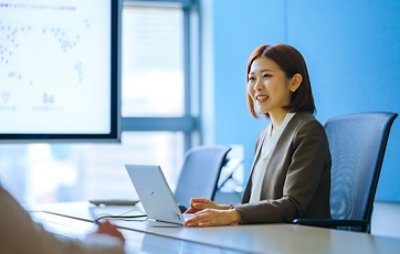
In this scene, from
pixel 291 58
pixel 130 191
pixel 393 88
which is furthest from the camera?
pixel 130 191

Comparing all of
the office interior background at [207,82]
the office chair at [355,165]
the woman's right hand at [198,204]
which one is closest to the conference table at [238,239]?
the woman's right hand at [198,204]

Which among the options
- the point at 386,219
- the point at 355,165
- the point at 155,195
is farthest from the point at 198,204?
the point at 386,219

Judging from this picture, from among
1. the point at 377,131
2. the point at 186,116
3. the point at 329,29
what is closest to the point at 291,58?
the point at 377,131

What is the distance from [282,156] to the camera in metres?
2.63

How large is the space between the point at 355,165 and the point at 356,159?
0.08ft

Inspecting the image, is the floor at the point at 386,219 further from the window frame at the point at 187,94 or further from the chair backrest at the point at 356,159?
the window frame at the point at 187,94

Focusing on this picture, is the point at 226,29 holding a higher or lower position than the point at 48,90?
higher

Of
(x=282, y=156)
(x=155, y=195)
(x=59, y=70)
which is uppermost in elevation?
(x=59, y=70)

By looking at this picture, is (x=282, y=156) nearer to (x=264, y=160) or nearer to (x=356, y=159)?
(x=264, y=160)

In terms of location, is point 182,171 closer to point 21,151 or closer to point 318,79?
point 318,79

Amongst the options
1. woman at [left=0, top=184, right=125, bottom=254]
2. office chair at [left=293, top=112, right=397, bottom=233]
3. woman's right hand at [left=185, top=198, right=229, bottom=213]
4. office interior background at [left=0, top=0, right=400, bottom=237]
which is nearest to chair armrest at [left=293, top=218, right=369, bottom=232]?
office chair at [left=293, top=112, right=397, bottom=233]

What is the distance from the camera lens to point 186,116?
504 centimetres

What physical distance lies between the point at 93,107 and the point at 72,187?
2.94ft

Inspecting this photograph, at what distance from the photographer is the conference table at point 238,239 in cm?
172
